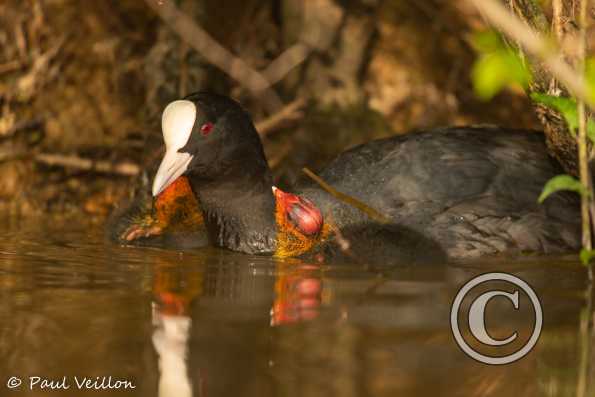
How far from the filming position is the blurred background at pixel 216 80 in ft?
24.5

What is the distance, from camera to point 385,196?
5488 mm

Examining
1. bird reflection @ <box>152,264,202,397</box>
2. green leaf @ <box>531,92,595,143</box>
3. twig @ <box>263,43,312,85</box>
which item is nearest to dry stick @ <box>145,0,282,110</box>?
twig @ <box>263,43,312,85</box>

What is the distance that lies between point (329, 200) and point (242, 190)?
1.57 ft

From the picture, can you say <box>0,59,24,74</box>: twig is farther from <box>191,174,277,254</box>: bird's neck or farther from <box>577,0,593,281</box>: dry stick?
<box>577,0,593,281</box>: dry stick

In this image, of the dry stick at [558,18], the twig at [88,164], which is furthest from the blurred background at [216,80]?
the dry stick at [558,18]

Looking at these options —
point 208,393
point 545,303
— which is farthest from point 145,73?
point 208,393

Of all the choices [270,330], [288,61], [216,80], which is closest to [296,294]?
[270,330]

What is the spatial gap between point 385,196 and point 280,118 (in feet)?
7.72

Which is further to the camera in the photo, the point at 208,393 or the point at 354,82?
the point at 354,82

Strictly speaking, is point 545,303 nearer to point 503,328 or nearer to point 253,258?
point 503,328

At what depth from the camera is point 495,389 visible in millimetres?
2709

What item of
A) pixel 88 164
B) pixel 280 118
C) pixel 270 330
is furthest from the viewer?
pixel 280 118

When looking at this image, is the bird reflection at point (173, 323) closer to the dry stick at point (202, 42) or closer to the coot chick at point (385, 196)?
the coot chick at point (385, 196)

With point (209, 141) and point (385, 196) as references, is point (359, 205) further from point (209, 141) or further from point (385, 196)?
point (209, 141)
